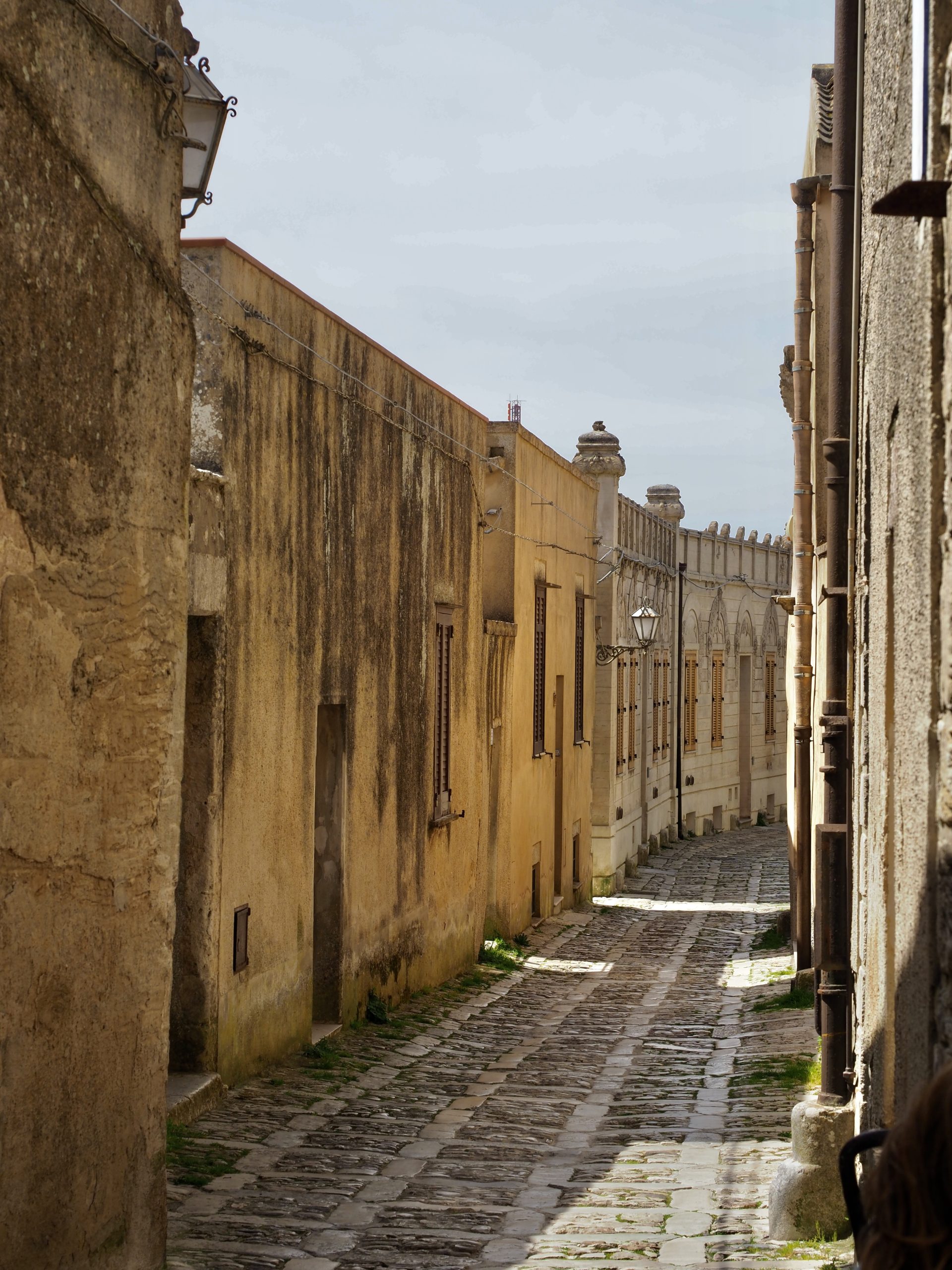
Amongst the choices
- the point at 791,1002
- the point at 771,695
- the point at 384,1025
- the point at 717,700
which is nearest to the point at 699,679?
the point at 717,700

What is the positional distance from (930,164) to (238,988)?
6.07m

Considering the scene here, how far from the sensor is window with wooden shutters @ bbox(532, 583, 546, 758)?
16750 mm

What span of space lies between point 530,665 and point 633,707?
797 cm

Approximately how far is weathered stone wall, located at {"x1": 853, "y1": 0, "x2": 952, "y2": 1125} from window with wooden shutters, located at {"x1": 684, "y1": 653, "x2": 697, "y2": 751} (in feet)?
73.4

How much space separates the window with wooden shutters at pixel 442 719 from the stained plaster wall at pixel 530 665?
61.0 inches

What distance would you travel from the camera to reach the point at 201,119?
5836 mm

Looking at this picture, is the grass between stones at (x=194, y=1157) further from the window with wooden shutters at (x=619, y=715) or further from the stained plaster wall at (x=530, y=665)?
the window with wooden shutters at (x=619, y=715)

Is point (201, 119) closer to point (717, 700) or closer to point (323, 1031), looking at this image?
point (323, 1031)

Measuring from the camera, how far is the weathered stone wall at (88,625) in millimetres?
4414

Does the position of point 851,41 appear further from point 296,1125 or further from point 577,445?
point 577,445

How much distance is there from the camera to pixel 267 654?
333 inches

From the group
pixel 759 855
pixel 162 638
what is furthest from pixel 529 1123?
pixel 759 855

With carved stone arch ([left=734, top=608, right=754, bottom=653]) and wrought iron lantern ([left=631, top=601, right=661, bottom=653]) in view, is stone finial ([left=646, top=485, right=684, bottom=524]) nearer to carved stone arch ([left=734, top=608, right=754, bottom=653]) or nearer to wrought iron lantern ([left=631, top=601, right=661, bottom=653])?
carved stone arch ([left=734, top=608, right=754, bottom=653])

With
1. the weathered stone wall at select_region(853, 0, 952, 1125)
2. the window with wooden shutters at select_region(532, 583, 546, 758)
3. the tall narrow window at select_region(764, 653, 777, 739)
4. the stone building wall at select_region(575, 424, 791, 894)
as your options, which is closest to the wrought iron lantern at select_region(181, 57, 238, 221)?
the weathered stone wall at select_region(853, 0, 952, 1125)
